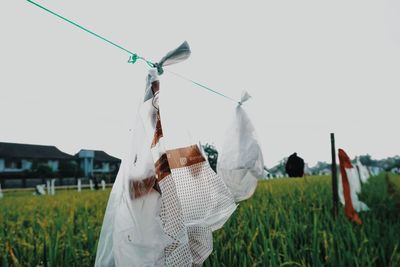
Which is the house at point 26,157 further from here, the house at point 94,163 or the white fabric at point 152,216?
the white fabric at point 152,216

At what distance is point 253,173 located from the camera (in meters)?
2.03

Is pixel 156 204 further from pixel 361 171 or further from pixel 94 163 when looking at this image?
pixel 94 163

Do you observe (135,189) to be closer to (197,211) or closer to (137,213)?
(137,213)

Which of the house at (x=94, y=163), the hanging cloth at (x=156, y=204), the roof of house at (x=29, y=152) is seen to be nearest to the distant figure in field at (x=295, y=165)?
the hanging cloth at (x=156, y=204)

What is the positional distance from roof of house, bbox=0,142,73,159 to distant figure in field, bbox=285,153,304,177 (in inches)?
1277

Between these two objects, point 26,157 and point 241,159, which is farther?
point 26,157

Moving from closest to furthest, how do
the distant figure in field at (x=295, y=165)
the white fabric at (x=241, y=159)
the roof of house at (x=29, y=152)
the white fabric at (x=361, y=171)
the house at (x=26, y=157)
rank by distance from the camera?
the white fabric at (x=241, y=159)
the distant figure in field at (x=295, y=165)
the white fabric at (x=361, y=171)
the house at (x=26, y=157)
the roof of house at (x=29, y=152)

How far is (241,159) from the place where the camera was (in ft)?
6.52

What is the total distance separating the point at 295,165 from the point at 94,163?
1459 inches

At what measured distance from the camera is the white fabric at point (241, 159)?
199 centimetres

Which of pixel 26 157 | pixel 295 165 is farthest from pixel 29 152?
pixel 295 165

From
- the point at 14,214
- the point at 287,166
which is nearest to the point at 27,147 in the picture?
the point at 14,214

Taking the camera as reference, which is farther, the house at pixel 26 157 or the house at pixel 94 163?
the house at pixel 94 163

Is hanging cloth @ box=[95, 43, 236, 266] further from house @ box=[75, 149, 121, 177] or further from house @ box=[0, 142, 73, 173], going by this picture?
house @ box=[75, 149, 121, 177]
